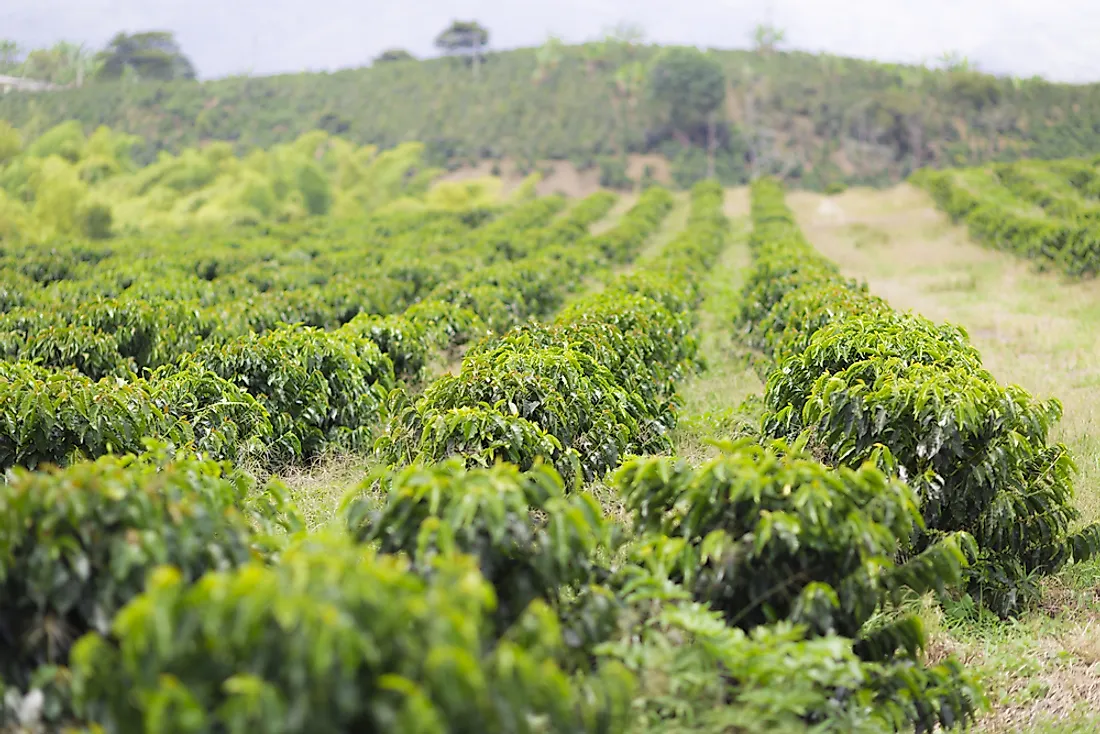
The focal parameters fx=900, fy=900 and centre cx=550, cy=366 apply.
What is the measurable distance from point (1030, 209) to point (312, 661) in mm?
33352

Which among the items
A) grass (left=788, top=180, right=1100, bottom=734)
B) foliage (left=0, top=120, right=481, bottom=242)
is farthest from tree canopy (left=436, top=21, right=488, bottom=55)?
grass (left=788, top=180, right=1100, bottom=734)

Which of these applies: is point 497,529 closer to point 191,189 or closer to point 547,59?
point 191,189

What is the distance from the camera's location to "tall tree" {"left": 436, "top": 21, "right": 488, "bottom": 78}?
84.9 metres

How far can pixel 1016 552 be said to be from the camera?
544cm

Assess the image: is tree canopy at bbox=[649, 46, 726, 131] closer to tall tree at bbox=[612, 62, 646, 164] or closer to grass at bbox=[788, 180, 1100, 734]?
tall tree at bbox=[612, 62, 646, 164]

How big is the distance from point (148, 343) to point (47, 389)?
13.8 feet

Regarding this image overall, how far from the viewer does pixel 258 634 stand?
2350mm

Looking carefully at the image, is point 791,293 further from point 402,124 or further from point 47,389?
point 402,124

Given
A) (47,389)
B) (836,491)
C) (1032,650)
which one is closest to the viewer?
(836,491)

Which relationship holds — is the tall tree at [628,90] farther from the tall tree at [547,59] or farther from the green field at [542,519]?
the green field at [542,519]

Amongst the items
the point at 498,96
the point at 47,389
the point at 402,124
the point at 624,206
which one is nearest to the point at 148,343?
the point at 47,389

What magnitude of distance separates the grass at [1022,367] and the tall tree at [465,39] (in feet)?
201

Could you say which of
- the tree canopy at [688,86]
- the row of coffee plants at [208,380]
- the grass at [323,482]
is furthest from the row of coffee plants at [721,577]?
the tree canopy at [688,86]

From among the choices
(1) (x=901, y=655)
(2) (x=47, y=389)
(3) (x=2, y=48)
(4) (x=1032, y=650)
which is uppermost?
(3) (x=2, y=48)
